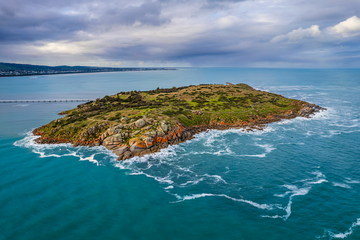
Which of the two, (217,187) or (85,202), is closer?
(85,202)

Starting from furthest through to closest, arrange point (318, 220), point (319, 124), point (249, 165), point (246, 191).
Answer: point (319, 124), point (249, 165), point (246, 191), point (318, 220)

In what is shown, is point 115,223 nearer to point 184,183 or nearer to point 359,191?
point 184,183

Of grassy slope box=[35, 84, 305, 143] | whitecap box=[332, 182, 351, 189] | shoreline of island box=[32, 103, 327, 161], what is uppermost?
grassy slope box=[35, 84, 305, 143]

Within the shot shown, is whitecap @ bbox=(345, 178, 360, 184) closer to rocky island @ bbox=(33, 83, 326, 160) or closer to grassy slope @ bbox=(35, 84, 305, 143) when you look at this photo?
rocky island @ bbox=(33, 83, 326, 160)

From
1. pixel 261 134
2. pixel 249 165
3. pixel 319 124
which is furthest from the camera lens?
pixel 319 124

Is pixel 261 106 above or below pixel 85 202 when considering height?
above

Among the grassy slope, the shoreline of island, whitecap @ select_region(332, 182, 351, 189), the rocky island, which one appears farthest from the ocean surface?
the grassy slope

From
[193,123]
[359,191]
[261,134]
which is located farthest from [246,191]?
[193,123]

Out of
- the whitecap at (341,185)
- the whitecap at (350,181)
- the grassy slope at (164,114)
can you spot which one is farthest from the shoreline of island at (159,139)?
the whitecap at (341,185)
